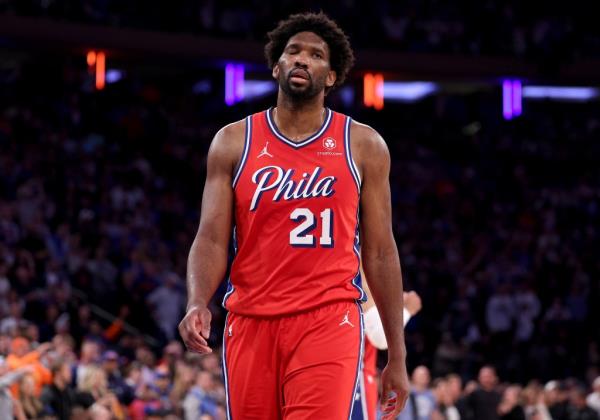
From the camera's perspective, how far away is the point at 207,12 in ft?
73.9

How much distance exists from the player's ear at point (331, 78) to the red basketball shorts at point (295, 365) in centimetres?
94

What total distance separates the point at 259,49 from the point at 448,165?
5349 mm

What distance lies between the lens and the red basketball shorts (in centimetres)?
445

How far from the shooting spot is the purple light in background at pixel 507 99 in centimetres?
2498

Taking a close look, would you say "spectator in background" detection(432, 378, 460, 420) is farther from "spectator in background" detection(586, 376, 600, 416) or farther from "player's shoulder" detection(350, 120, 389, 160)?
"player's shoulder" detection(350, 120, 389, 160)

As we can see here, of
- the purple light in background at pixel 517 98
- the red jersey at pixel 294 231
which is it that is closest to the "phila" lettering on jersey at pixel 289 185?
the red jersey at pixel 294 231

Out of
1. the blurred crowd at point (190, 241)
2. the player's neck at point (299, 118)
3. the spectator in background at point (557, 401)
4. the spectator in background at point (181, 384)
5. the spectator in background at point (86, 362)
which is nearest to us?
the player's neck at point (299, 118)

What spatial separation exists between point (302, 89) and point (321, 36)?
0.85 feet

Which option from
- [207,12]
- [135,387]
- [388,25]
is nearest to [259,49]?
[207,12]

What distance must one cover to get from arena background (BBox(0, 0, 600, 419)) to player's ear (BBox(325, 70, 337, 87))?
7.88 meters

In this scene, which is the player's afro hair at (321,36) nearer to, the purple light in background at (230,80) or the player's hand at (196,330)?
the player's hand at (196,330)

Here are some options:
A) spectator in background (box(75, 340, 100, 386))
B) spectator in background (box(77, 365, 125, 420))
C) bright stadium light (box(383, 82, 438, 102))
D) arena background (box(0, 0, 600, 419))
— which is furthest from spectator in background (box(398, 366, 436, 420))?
bright stadium light (box(383, 82, 438, 102))

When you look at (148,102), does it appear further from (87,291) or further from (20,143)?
(87,291)

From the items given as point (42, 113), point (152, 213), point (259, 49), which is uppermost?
point (259, 49)
